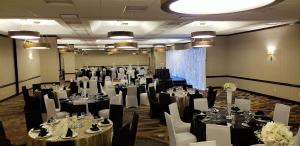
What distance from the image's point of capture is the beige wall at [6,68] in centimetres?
1165

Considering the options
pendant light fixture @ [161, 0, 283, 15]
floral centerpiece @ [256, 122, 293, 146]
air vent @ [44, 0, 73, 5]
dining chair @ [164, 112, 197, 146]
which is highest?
air vent @ [44, 0, 73, 5]

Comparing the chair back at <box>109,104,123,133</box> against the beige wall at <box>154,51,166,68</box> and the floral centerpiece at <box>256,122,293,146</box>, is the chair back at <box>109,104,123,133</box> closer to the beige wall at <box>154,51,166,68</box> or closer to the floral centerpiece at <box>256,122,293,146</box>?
the floral centerpiece at <box>256,122,293,146</box>

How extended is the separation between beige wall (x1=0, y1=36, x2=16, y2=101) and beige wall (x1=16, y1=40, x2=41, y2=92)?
2.62ft

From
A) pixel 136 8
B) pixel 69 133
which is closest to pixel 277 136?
pixel 69 133

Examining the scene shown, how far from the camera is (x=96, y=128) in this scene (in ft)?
14.1

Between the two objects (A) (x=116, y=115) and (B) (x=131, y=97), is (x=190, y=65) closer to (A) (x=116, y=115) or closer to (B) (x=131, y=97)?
(B) (x=131, y=97)

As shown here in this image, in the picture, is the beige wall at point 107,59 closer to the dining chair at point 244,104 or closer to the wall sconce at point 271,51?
the wall sconce at point 271,51

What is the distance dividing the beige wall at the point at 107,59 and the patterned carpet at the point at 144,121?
18.8m

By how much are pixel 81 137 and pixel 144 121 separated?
13.5 feet

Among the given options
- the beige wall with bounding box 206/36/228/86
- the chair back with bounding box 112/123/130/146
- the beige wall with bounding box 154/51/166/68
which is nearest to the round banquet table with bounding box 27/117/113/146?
the chair back with bounding box 112/123/130/146

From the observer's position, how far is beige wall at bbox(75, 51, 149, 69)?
30672 millimetres

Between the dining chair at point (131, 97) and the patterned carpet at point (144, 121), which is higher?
the dining chair at point (131, 97)

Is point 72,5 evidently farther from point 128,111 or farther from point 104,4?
point 128,111

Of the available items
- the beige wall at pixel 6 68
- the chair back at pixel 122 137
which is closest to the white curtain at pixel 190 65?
the beige wall at pixel 6 68
